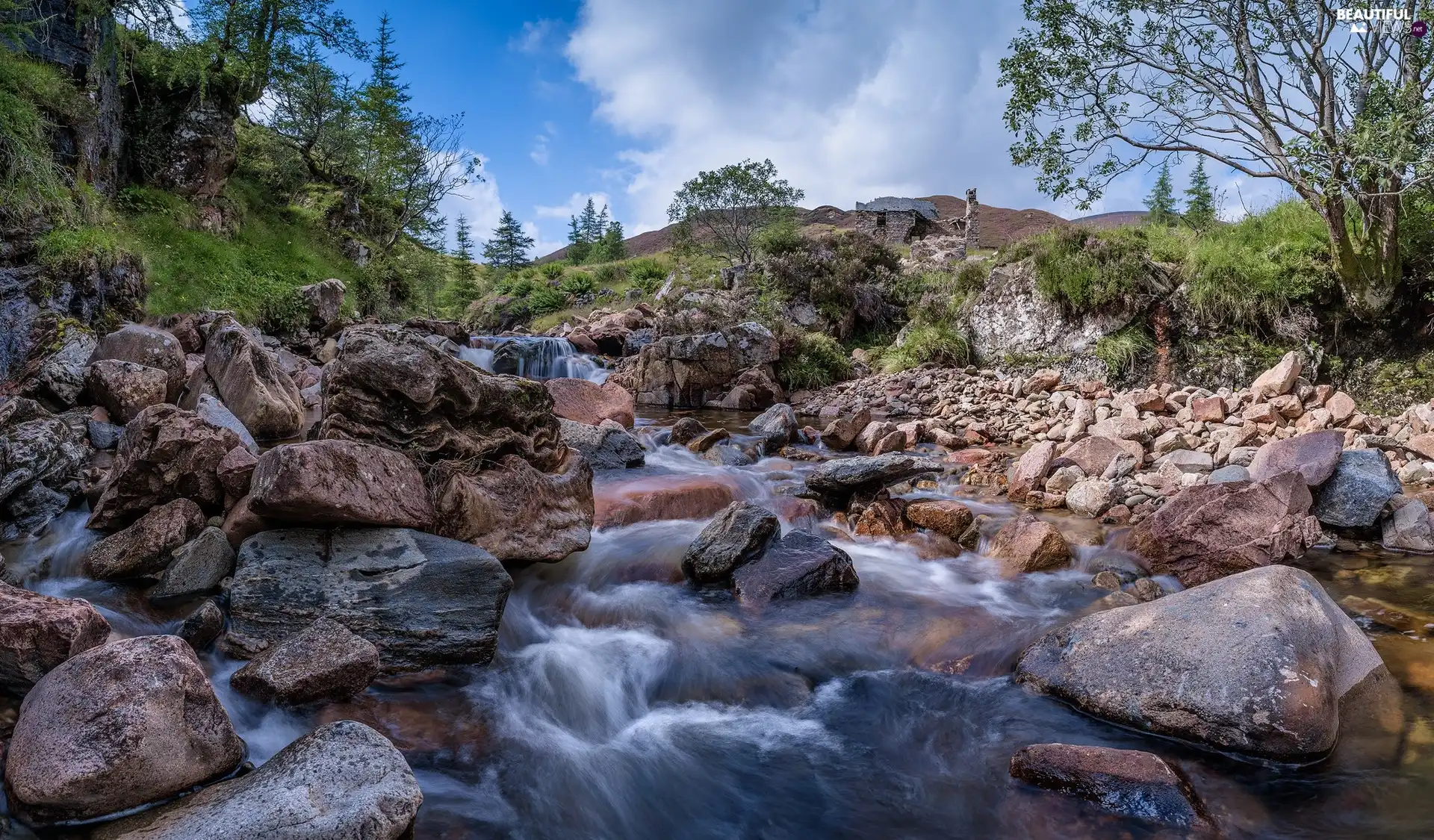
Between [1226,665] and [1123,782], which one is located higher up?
[1226,665]

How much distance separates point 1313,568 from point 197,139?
20794 mm

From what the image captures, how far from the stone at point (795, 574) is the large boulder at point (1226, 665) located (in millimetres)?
1603

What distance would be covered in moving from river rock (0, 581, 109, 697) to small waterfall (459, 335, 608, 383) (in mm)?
13704

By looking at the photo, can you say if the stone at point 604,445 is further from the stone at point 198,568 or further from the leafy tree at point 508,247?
the leafy tree at point 508,247

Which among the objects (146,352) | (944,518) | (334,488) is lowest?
(944,518)

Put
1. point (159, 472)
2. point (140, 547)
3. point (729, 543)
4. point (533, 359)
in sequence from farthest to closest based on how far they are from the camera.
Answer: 1. point (533, 359)
2. point (729, 543)
3. point (159, 472)
4. point (140, 547)

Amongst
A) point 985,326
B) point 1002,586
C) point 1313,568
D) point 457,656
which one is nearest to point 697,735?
point 457,656

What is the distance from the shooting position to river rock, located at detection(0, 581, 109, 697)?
2898 mm

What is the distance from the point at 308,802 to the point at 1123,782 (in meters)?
3.30

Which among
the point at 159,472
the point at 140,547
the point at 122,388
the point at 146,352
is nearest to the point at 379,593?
the point at 140,547

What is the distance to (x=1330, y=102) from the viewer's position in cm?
891

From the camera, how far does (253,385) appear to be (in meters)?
7.84

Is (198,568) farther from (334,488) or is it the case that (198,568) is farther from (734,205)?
(734,205)

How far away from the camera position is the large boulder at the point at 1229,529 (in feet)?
17.1
